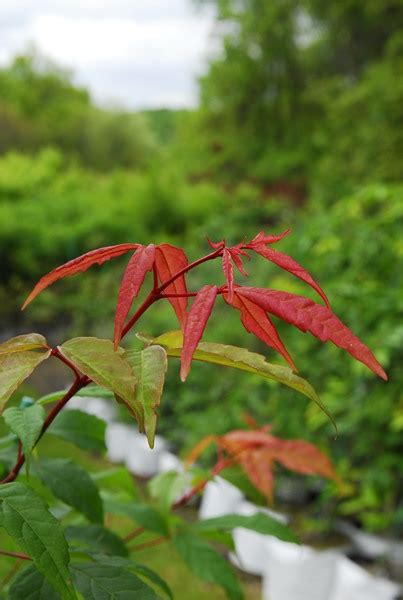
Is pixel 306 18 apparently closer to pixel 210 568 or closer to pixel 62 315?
pixel 62 315

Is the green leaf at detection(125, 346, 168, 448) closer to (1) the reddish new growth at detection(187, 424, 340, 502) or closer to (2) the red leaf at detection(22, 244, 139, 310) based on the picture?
(2) the red leaf at detection(22, 244, 139, 310)

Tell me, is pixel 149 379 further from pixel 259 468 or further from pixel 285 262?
pixel 259 468

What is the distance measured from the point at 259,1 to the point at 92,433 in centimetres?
1793

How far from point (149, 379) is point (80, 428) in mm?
344

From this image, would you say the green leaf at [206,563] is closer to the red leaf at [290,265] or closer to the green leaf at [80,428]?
the green leaf at [80,428]

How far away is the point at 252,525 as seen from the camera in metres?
0.81

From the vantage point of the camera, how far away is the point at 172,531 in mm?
914

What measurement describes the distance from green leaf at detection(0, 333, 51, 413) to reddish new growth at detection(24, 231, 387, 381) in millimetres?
35

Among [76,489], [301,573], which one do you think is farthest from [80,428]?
[301,573]

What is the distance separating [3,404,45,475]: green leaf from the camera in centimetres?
51

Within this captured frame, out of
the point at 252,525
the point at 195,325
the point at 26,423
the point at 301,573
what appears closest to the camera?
the point at 195,325

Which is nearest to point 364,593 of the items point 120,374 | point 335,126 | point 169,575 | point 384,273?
point 169,575

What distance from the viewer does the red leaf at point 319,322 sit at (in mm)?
439

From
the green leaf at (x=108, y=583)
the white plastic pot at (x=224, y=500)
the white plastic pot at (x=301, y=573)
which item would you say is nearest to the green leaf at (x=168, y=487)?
the green leaf at (x=108, y=583)
